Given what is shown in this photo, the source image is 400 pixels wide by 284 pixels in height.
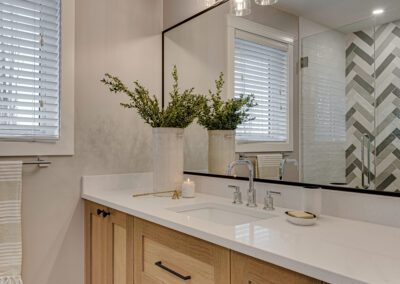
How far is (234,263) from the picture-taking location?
93 cm

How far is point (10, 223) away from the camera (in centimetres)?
154

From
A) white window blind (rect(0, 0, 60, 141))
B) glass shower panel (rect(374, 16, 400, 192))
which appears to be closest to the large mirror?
glass shower panel (rect(374, 16, 400, 192))

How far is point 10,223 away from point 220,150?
113 cm

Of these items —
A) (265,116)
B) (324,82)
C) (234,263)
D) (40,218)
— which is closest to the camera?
(234,263)

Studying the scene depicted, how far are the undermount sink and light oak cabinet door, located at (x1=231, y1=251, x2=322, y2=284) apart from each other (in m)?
0.43

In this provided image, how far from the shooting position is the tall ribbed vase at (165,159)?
1783 millimetres

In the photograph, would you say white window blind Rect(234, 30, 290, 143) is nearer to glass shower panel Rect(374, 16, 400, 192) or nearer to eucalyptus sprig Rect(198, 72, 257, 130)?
eucalyptus sprig Rect(198, 72, 257, 130)

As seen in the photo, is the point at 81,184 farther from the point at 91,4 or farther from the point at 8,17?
the point at 91,4

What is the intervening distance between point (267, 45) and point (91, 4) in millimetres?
1089

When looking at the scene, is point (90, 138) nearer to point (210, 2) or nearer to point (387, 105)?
point (210, 2)

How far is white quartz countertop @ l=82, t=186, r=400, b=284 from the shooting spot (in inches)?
27.9

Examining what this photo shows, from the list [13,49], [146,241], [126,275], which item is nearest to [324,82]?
[146,241]

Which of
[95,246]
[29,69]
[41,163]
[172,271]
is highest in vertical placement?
[29,69]

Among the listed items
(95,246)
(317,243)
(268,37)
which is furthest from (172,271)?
(268,37)
